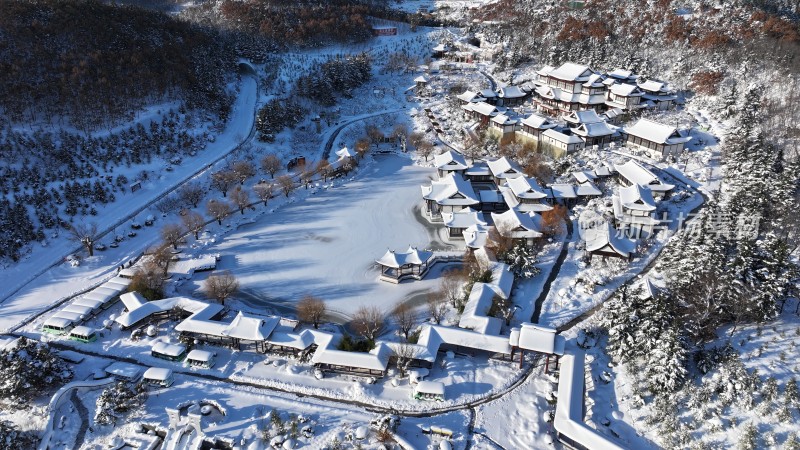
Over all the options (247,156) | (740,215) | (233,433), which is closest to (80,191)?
(247,156)

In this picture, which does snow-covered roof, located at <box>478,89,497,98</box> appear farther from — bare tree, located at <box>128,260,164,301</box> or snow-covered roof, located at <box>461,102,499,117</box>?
bare tree, located at <box>128,260,164,301</box>

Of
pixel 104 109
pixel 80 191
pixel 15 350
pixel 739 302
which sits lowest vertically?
pixel 739 302

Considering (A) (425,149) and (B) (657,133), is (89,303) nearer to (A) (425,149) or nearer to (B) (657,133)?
(A) (425,149)

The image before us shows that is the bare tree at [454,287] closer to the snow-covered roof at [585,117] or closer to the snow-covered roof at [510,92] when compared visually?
the snow-covered roof at [585,117]

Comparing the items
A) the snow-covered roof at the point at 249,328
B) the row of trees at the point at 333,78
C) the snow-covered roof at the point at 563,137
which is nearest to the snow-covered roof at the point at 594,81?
the snow-covered roof at the point at 563,137

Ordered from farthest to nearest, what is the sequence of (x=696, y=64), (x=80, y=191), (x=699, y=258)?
(x=696, y=64) < (x=80, y=191) < (x=699, y=258)

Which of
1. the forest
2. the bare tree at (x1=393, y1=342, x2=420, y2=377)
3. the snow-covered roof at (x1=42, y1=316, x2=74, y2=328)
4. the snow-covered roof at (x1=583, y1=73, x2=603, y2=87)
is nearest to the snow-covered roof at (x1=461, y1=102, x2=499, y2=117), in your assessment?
the snow-covered roof at (x1=583, y1=73, x2=603, y2=87)

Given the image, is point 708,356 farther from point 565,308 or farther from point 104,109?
point 104,109
